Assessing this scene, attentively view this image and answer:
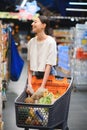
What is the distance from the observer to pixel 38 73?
5.21 meters

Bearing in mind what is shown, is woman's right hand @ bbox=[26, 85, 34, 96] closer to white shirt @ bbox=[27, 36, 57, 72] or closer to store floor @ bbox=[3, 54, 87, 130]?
white shirt @ bbox=[27, 36, 57, 72]

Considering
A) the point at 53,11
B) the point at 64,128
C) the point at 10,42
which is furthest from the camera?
the point at 53,11

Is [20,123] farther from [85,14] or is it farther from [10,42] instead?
[85,14]

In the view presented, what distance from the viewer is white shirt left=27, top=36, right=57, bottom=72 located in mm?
5086

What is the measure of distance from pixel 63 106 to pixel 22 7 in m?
16.6

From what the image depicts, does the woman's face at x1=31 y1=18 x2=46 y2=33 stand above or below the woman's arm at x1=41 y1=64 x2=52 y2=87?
above

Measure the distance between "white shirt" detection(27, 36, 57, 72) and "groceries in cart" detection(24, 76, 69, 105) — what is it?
202mm

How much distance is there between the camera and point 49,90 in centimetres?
513

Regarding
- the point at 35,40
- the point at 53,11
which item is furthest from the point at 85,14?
the point at 35,40

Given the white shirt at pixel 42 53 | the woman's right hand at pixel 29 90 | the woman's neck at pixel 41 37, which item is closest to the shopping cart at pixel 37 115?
the woman's right hand at pixel 29 90

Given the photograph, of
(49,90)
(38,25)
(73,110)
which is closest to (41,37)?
(38,25)

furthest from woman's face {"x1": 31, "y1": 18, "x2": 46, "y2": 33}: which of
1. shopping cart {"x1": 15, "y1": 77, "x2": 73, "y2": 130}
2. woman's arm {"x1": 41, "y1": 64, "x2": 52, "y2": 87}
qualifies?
shopping cart {"x1": 15, "y1": 77, "x2": 73, "y2": 130}

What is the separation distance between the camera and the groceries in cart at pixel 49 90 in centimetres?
475

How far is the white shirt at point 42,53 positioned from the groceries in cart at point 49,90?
20 centimetres
